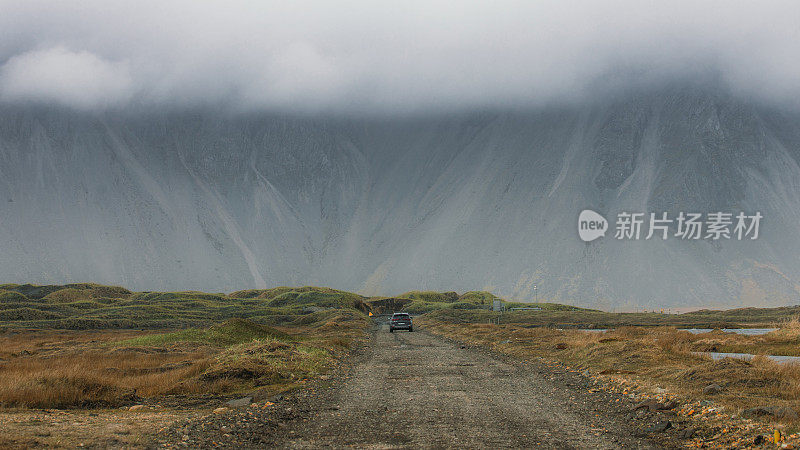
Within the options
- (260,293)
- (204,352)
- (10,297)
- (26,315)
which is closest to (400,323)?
(204,352)

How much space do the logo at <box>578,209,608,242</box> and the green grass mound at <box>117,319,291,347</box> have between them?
102m

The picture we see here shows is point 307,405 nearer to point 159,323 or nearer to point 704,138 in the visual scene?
point 159,323

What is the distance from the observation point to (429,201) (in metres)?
162

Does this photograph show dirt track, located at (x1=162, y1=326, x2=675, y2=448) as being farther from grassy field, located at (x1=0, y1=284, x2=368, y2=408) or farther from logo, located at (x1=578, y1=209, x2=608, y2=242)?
→ logo, located at (x1=578, y1=209, x2=608, y2=242)

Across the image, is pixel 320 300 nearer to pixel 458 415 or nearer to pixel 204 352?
pixel 204 352

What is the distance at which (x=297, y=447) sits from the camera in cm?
1043

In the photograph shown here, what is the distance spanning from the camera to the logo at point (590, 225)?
127 metres

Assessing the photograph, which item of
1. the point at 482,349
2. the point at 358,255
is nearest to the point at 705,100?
the point at 358,255

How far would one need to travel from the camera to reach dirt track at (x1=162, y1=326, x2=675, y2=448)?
10.8m

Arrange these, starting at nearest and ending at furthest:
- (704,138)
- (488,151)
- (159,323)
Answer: (159,323) < (704,138) < (488,151)

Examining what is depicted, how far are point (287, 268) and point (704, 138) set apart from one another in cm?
10863

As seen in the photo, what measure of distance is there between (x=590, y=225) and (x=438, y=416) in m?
123

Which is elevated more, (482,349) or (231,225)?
(231,225)

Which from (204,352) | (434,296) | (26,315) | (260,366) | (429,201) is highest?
(429,201)
